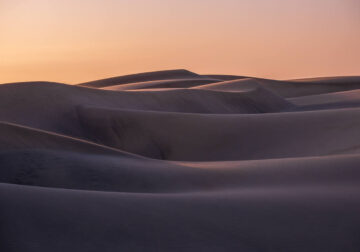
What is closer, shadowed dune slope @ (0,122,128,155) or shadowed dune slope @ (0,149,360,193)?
shadowed dune slope @ (0,149,360,193)

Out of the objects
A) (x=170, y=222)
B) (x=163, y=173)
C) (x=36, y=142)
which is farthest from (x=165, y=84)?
(x=170, y=222)

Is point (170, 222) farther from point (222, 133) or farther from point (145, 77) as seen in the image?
point (145, 77)

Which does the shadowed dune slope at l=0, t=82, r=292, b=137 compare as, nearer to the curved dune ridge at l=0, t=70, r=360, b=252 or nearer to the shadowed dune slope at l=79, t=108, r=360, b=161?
the curved dune ridge at l=0, t=70, r=360, b=252

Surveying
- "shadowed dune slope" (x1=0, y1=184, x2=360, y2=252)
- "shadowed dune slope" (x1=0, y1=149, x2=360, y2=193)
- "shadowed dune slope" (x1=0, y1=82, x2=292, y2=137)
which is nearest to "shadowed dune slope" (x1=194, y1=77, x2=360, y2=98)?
"shadowed dune slope" (x1=0, y1=82, x2=292, y2=137)

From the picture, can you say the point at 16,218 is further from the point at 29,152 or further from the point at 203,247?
the point at 29,152

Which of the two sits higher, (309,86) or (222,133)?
(309,86)

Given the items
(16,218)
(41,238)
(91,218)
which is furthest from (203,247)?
(16,218)

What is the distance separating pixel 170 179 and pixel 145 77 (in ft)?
42.6

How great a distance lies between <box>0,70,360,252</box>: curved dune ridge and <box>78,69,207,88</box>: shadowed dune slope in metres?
9.03

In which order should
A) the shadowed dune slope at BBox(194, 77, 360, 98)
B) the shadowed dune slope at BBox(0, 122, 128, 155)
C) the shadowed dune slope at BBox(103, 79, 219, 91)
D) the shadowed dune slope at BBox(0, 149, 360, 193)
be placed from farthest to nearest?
the shadowed dune slope at BBox(194, 77, 360, 98), the shadowed dune slope at BBox(103, 79, 219, 91), the shadowed dune slope at BBox(0, 122, 128, 155), the shadowed dune slope at BBox(0, 149, 360, 193)

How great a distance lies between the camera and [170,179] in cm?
284

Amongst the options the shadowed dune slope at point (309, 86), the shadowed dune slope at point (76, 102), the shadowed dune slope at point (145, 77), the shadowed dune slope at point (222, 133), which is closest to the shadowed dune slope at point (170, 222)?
the shadowed dune slope at point (222, 133)

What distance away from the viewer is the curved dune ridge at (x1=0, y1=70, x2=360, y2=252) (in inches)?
72.5

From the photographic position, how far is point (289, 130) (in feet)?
16.4
